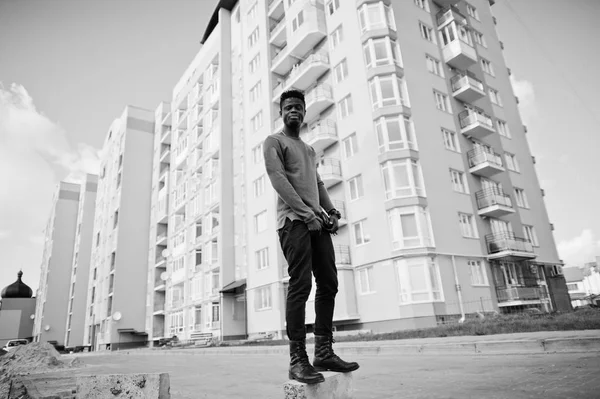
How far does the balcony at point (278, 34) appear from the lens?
33.2 meters

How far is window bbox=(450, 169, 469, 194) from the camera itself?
25.3 metres

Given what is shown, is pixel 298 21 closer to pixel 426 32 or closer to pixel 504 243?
pixel 426 32

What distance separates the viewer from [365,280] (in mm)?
23312

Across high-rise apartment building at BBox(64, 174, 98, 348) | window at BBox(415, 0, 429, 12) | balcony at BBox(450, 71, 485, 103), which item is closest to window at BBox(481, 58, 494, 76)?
balcony at BBox(450, 71, 485, 103)

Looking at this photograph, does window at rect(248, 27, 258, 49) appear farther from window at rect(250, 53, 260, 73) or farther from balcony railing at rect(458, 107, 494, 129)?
balcony railing at rect(458, 107, 494, 129)

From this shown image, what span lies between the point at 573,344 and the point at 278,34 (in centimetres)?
3248

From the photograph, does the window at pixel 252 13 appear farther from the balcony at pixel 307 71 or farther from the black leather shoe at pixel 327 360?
the black leather shoe at pixel 327 360

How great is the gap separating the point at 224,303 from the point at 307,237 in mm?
31839

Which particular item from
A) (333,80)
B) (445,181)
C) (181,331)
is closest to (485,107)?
(445,181)

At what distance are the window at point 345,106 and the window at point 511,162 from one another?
14284 mm

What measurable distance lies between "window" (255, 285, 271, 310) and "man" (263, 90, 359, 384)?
26194 millimetres

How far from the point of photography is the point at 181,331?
40094mm

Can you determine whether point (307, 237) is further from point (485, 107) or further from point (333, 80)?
point (485, 107)

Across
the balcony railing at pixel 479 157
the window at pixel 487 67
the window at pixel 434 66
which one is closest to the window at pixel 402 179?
the balcony railing at pixel 479 157
